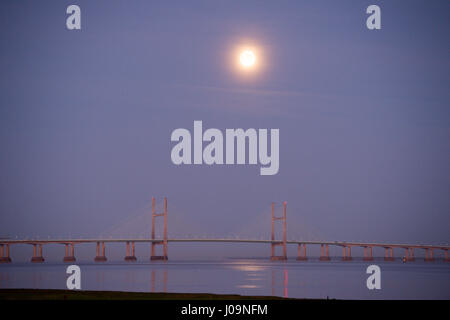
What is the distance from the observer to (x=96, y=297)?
66.4 ft
